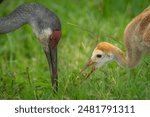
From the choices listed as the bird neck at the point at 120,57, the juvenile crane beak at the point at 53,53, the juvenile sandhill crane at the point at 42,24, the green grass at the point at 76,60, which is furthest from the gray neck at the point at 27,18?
the bird neck at the point at 120,57

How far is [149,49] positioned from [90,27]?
311 cm

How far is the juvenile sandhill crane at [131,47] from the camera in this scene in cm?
750

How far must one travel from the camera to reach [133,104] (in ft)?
23.1

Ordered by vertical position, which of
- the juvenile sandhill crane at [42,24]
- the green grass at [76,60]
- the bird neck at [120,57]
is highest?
the juvenile sandhill crane at [42,24]

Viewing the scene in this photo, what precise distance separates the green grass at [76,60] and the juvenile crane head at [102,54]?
126 mm

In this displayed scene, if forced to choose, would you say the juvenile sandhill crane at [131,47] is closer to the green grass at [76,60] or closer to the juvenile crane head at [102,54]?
the juvenile crane head at [102,54]

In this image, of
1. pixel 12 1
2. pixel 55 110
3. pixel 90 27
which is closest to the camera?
pixel 55 110

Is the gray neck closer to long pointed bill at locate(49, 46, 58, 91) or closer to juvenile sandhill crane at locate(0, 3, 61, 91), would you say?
juvenile sandhill crane at locate(0, 3, 61, 91)

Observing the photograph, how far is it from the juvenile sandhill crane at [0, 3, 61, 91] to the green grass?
0.26 metres

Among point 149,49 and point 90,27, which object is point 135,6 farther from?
point 149,49

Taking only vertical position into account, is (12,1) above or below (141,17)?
below

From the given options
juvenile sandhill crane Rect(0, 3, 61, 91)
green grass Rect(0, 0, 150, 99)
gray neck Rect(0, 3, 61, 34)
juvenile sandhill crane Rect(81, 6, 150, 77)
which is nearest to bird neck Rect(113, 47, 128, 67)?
juvenile sandhill crane Rect(81, 6, 150, 77)

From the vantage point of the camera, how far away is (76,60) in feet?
32.0

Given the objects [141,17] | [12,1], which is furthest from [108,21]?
[141,17]
